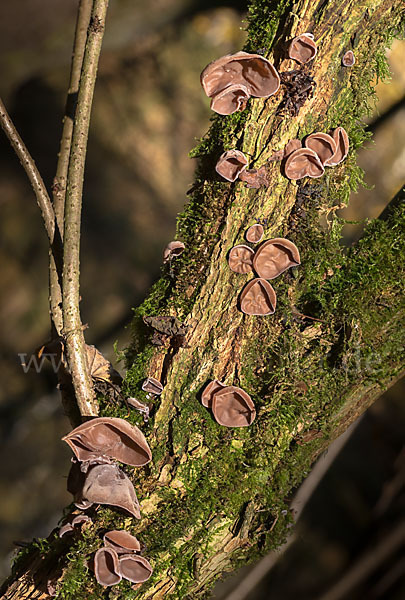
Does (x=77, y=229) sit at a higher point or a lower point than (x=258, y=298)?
higher

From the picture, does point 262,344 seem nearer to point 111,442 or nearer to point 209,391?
point 209,391

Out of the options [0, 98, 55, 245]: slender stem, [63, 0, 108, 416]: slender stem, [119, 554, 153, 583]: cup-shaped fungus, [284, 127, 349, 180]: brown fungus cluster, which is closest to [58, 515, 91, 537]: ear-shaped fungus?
[119, 554, 153, 583]: cup-shaped fungus

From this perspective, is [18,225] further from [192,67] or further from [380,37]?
[380,37]

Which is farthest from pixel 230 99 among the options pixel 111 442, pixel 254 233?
pixel 111 442

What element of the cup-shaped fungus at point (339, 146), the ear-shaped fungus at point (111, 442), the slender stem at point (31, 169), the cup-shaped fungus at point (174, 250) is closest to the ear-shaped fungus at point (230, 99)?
the cup-shaped fungus at point (339, 146)

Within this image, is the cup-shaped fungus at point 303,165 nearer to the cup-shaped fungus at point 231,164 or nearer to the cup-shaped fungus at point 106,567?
the cup-shaped fungus at point 231,164

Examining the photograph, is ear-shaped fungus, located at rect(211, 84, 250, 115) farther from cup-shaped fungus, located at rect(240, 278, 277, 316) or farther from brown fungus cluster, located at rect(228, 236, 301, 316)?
cup-shaped fungus, located at rect(240, 278, 277, 316)
